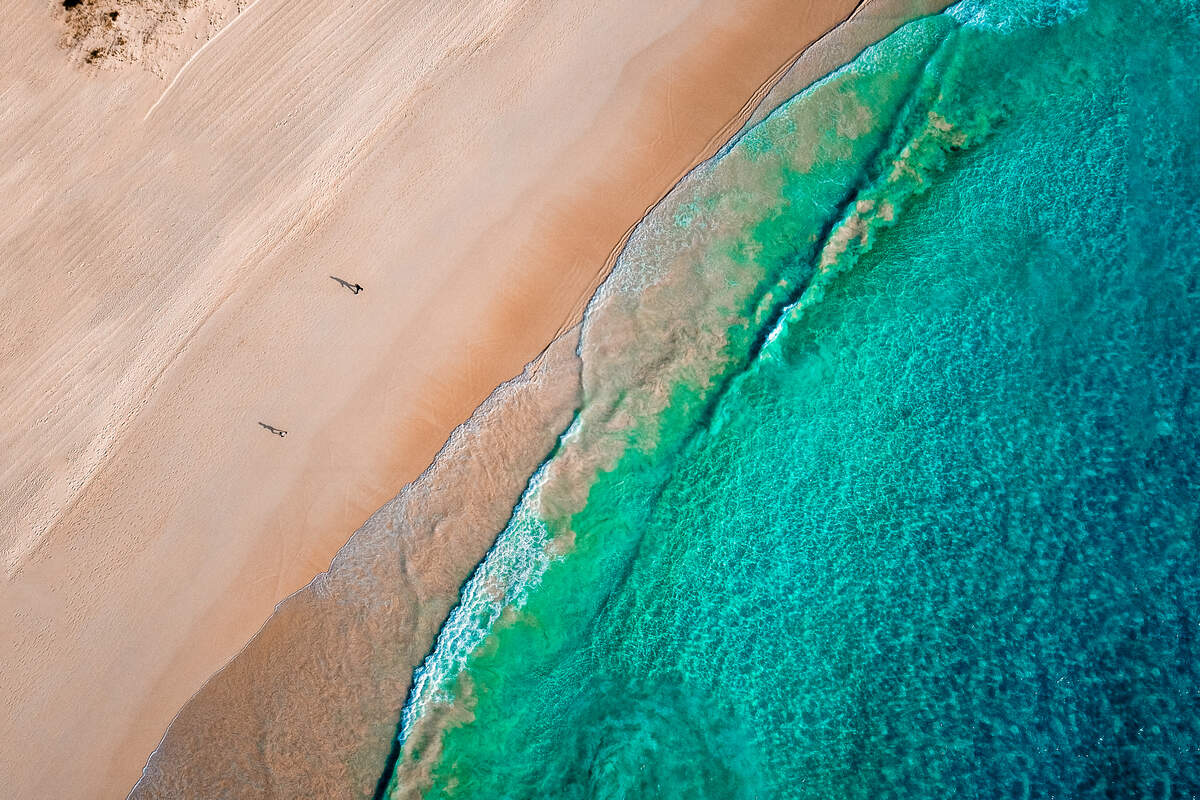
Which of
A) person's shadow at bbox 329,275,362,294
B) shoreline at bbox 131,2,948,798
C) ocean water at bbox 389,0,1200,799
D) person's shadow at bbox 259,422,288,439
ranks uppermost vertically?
person's shadow at bbox 329,275,362,294

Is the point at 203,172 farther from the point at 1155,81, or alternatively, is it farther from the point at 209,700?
the point at 1155,81

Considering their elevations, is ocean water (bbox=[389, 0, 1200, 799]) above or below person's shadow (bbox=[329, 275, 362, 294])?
below

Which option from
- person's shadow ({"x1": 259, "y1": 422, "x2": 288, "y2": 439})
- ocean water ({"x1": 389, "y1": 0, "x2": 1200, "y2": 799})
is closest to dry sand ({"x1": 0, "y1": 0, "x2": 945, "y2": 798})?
person's shadow ({"x1": 259, "y1": 422, "x2": 288, "y2": 439})

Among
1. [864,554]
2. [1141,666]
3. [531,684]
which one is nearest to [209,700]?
[531,684]

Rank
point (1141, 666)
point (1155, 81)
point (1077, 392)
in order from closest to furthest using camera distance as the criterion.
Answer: point (1141, 666) → point (1077, 392) → point (1155, 81)

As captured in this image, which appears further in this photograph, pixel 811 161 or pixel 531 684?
pixel 811 161

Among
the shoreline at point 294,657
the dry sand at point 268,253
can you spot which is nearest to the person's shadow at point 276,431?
the dry sand at point 268,253

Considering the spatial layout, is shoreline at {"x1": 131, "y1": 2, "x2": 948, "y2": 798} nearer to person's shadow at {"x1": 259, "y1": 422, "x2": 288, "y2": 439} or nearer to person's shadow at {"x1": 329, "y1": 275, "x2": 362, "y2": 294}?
person's shadow at {"x1": 259, "y1": 422, "x2": 288, "y2": 439}

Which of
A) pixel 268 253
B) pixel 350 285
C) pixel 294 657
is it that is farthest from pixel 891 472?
pixel 268 253
